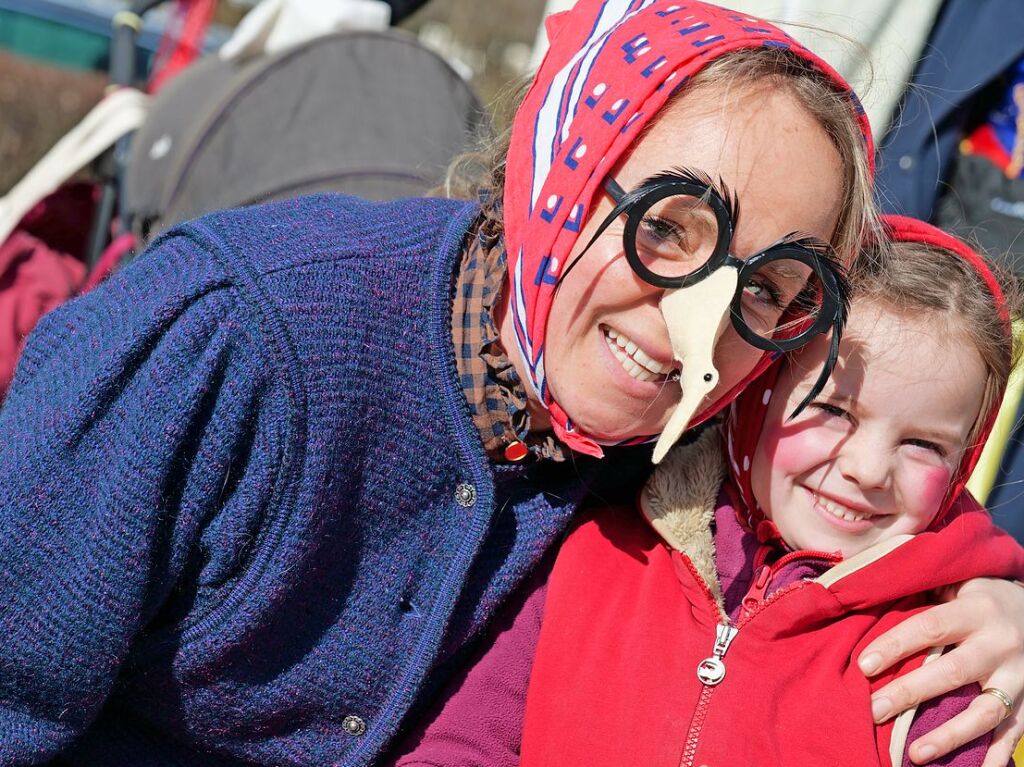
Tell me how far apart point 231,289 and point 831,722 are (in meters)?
1.00

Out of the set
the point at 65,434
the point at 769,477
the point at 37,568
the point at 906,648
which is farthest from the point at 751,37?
the point at 37,568

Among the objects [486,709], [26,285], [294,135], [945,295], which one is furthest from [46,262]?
[945,295]

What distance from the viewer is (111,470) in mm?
1378

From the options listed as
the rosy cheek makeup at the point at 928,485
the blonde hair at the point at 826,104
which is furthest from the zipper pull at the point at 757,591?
the blonde hair at the point at 826,104

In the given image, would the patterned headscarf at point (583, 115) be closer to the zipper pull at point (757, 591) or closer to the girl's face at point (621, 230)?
the girl's face at point (621, 230)

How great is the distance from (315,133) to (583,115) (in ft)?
3.51

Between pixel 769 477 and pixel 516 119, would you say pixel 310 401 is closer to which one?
pixel 516 119

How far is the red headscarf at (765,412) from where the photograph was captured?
1691 mm

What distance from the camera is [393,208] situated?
65.8 inches

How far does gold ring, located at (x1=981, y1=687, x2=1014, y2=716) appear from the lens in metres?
1.58

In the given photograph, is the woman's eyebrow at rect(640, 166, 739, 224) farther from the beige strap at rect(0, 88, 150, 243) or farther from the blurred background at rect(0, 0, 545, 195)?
the blurred background at rect(0, 0, 545, 195)

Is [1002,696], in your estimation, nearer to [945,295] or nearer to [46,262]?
[945,295]

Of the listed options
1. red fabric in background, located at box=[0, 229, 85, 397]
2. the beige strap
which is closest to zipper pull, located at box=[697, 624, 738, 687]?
red fabric in background, located at box=[0, 229, 85, 397]

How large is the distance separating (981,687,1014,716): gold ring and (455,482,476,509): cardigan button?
0.78m
